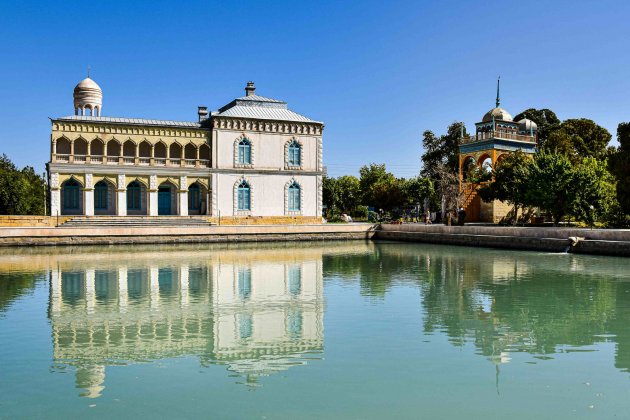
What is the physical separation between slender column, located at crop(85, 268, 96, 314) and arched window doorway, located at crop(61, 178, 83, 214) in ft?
59.9

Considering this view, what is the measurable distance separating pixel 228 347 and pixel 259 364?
110 cm

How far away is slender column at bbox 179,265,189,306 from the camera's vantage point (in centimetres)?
1409

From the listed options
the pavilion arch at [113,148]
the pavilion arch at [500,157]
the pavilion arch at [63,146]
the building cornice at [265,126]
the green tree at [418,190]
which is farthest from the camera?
the green tree at [418,190]

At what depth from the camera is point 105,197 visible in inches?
1490

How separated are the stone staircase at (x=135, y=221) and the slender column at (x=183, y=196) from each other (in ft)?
5.77

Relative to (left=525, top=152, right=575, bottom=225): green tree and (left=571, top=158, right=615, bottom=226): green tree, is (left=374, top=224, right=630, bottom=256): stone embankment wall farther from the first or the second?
(left=571, top=158, right=615, bottom=226): green tree

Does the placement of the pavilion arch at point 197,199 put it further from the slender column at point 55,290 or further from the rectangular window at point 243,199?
the slender column at point 55,290

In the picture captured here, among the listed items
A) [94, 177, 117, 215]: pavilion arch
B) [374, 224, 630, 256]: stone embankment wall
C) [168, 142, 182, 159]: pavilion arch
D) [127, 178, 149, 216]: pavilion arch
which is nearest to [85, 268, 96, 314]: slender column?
[94, 177, 117, 215]: pavilion arch

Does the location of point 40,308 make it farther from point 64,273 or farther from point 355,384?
point 355,384

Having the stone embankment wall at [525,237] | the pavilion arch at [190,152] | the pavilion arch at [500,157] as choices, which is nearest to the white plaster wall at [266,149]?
the pavilion arch at [190,152]

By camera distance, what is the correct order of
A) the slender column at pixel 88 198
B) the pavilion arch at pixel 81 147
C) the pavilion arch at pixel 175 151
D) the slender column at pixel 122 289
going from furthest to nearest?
the pavilion arch at pixel 175 151 → the pavilion arch at pixel 81 147 → the slender column at pixel 88 198 → the slender column at pixel 122 289

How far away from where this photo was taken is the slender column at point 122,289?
1323 cm

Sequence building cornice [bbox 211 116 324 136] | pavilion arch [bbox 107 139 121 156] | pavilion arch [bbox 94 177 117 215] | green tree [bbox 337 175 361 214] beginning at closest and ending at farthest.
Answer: pavilion arch [bbox 94 177 117 215], pavilion arch [bbox 107 139 121 156], building cornice [bbox 211 116 324 136], green tree [bbox 337 175 361 214]

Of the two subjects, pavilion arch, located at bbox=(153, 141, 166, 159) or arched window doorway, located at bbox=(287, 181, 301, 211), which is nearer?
pavilion arch, located at bbox=(153, 141, 166, 159)
